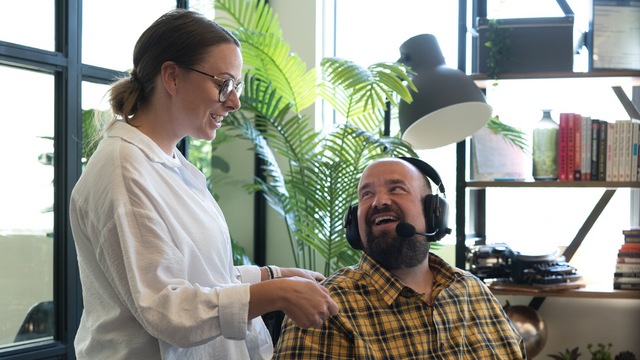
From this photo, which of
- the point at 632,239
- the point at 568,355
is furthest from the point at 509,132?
the point at 568,355

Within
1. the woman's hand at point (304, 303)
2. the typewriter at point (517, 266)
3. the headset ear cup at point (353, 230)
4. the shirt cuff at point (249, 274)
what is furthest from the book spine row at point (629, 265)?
the woman's hand at point (304, 303)

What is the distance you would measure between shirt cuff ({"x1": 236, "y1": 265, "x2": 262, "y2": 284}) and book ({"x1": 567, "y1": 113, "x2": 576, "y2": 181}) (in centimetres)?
184

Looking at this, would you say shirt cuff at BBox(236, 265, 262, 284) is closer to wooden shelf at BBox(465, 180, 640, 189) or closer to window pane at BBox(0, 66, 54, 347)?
window pane at BBox(0, 66, 54, 347)

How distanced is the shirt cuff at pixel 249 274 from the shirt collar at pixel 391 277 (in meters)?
0.33

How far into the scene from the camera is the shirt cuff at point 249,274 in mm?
1308

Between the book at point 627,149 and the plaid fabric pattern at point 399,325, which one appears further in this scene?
the book at point 627,149

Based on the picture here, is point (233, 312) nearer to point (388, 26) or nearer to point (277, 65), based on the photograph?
point (277, 65)

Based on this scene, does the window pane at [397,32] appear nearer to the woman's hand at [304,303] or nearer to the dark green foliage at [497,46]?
the dark green foliage at [497,46]

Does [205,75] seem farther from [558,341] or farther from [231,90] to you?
[558,341]

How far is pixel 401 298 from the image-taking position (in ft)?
4.71

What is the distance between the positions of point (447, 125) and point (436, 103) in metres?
0.25

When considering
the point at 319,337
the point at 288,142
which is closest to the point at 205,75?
the point at 319,337

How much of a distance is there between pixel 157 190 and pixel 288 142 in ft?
5.47

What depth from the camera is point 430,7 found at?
132 inches
